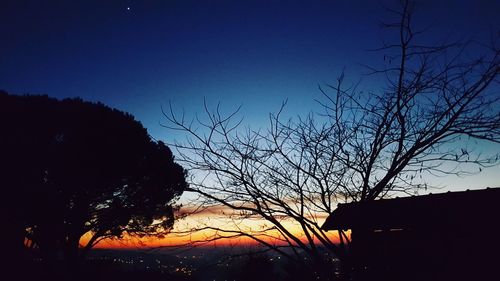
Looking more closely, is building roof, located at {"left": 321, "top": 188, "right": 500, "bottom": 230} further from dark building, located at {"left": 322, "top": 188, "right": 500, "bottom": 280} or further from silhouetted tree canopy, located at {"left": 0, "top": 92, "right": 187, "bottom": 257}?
silhouetted tree canopy, located at {"left": 0, "top": 92, "right": 187, "bottom": 257}

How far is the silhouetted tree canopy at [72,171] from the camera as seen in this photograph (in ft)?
52.6

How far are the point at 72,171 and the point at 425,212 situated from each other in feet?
56.9

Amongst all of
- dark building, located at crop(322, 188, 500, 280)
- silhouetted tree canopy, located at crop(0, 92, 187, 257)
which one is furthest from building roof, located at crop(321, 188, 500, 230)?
silhouetted tree canopy, located at crop(0, 92, 187, 257)

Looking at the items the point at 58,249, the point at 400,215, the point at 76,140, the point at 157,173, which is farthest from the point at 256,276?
the point at 400,215

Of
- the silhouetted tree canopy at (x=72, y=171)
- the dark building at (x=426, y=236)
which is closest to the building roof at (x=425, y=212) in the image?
the dark building at (x=426, y=236)

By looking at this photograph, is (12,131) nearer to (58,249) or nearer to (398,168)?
(58,249)

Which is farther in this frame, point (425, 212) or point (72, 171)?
point (72, 171)

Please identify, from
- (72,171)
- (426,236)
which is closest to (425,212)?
(426,236)

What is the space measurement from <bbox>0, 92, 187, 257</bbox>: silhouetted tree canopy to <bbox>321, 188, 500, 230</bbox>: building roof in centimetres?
1267

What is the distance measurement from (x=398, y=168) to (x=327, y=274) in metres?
1.93

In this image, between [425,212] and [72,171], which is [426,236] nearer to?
[425,212]

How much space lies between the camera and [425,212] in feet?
17.7

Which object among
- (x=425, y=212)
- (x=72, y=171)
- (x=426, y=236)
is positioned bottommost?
(x=426, y=236)

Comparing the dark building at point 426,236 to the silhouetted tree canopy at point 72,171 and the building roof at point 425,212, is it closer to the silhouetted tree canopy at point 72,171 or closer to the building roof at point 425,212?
the building roof at point 425,212
